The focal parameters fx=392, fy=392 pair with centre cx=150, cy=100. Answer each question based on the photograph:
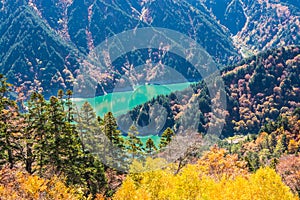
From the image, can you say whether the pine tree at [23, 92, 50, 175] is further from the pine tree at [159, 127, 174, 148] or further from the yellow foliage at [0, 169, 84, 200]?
the pine tree at [159, 127, 174, 148]

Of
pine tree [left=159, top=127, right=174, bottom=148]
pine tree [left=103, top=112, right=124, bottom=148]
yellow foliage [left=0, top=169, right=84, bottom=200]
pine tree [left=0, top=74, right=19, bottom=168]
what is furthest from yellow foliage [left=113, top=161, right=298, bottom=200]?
pine tree [left=159, top=127, right=174, bottom=148]

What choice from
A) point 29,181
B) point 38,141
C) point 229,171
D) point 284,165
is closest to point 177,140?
point 229,171

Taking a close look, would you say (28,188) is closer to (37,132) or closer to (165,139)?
(37,132)

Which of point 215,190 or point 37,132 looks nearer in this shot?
point 215,190

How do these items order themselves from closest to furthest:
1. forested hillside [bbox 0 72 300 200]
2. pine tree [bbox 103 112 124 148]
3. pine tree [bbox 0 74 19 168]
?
forested hillside [bbox 0 72 300 200] → pine tree [bbox 0 74 19 168] → pine tree [bbox 103 112 124 148]

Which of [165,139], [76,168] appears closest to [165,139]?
[165,139]

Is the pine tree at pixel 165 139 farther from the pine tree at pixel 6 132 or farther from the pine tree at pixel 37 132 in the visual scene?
the pine tree at pixel 6 132

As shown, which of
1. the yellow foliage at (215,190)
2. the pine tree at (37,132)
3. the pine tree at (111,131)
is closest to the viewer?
the yellow foliage at (215,190)

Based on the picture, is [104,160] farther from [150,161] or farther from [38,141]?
[38,141]

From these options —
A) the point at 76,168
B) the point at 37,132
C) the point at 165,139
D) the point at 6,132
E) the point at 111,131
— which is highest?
the point at 6,132

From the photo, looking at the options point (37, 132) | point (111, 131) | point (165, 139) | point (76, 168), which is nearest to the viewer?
point (37, 132)

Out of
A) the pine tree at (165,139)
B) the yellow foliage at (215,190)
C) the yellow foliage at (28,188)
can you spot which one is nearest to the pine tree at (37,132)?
the yellow foliage at (28,188)
